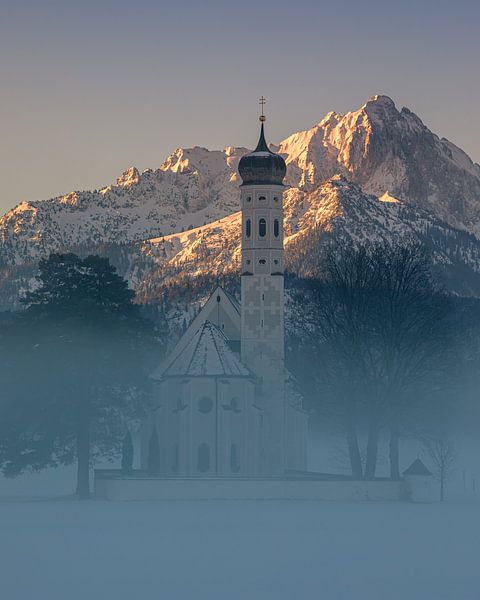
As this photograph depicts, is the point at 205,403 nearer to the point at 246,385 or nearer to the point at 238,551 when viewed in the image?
the point at 246,385

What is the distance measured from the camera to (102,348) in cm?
9969

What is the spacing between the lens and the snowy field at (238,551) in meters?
54.1

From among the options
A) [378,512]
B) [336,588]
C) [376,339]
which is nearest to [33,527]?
[378,512]

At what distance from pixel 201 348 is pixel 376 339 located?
12.4m

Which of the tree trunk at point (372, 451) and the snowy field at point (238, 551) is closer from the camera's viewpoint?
the snowy field at point (238, 551)

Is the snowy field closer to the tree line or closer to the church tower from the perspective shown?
the tree line

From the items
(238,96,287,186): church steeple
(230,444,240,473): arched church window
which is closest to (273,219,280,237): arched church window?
(238,96,287,186): church steeple

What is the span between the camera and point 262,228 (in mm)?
110312

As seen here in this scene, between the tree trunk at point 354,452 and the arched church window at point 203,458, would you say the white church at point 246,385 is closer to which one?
the arched church window at point 203,458

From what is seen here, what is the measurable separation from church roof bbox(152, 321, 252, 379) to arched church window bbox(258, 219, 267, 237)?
706 cm

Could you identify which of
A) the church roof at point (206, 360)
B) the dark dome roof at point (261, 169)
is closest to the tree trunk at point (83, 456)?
the church roof at point (206, 360)

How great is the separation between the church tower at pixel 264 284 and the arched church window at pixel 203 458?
21.3 feet

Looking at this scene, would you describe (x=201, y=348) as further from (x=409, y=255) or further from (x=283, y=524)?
(x=283, y=524)

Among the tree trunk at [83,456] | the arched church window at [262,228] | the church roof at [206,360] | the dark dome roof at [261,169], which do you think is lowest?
the tree trunk at [83,456]
